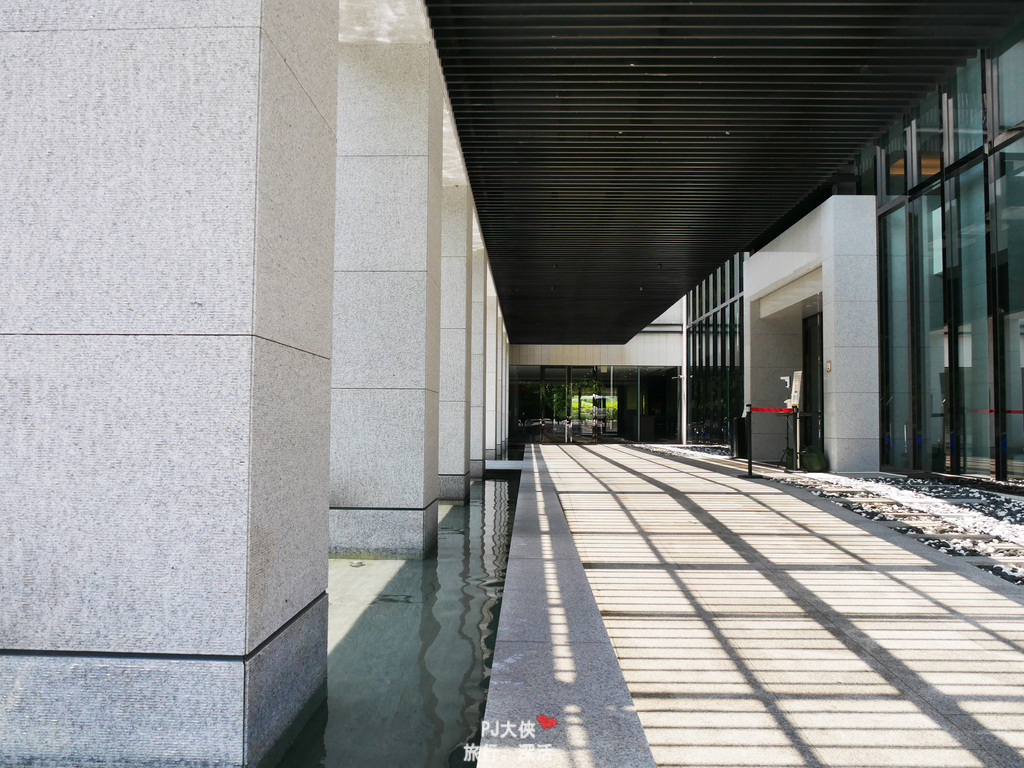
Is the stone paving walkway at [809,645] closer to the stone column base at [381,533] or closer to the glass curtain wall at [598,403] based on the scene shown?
the stone column base at [381,533]

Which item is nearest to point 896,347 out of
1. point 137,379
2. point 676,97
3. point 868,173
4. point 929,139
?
point 868,173

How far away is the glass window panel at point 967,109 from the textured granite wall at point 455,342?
324 inches

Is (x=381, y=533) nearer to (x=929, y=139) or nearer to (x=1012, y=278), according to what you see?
(x=1012, y=278)

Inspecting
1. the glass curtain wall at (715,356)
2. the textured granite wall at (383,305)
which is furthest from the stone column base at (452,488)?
the glass curtain wall at (715,356)

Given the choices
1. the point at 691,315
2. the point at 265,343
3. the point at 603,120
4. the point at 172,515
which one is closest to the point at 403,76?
the point at 603,120

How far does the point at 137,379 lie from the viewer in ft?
7.67

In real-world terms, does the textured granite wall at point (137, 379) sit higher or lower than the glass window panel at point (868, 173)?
lower

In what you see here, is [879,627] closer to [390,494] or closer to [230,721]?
[230,721]

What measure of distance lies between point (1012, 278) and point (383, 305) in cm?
969

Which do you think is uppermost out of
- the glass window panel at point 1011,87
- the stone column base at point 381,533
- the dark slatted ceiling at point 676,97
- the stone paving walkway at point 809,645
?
the glass window panel at point 1011,87

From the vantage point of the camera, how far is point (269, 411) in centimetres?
247

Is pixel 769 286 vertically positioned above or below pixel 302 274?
above

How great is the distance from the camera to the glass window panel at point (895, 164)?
13.8m

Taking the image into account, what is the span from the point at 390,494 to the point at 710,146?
6.47 metres
